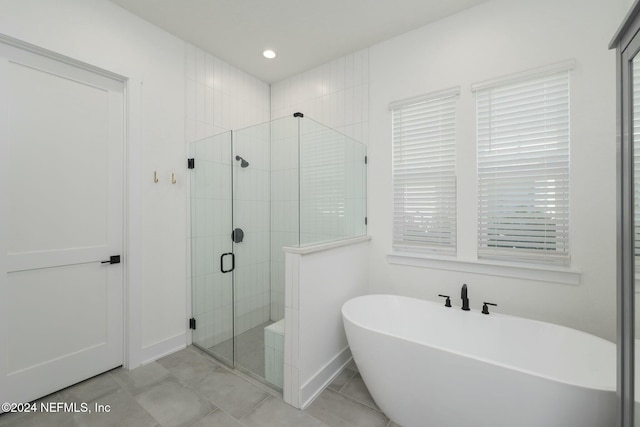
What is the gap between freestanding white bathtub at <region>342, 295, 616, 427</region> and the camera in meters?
1.13

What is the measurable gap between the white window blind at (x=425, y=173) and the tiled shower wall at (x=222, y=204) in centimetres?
116

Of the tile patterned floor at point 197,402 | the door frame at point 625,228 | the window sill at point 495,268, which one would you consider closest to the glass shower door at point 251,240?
the tile patterned floor at point 197,402

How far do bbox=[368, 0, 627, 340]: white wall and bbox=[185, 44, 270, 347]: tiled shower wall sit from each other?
1039mm

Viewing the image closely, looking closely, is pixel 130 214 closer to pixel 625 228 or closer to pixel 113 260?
pixel 113 260

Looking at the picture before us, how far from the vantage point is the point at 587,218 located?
1715mm

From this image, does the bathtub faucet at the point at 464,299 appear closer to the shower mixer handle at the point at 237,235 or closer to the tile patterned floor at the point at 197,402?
the tile patterned floor at the point at 197,402

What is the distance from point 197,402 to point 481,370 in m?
1.69

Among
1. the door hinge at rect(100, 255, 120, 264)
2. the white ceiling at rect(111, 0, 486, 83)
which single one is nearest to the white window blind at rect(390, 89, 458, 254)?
the white ceiling at rect(111, 0, 486, 83)

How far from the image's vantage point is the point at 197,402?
179cm

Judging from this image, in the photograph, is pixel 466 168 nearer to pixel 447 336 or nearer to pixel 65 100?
pixel 447 336

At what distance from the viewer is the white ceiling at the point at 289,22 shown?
2051mm

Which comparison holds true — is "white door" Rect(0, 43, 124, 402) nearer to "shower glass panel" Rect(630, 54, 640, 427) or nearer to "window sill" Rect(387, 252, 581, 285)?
"window sill" Rect(387, 252, 581, 285)

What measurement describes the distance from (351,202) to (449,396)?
1.51 metres

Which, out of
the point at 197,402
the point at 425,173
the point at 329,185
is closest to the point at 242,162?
the point at 329,185
